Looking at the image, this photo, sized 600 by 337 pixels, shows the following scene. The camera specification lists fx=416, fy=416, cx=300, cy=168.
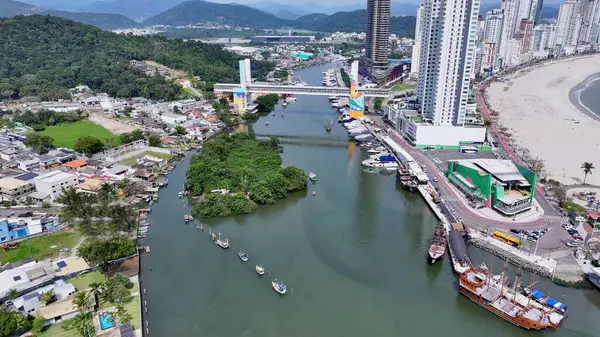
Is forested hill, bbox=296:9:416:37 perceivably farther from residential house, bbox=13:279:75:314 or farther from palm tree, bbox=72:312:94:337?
palm tree, bbox=72:312:94:337

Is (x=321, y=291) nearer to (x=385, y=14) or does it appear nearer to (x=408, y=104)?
(x=408, y=104)

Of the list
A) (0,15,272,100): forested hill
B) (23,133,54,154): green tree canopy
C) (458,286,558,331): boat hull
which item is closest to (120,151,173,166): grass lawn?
(23,133,54,154): green tree canopy

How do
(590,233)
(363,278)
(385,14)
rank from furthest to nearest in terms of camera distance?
(385,14) < (590,233) < (363,278)

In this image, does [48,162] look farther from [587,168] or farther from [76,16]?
[76,16]

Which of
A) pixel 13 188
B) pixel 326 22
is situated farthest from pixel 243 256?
pixel 326 22

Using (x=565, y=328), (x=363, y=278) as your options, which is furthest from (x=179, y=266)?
(x=565, y=328)

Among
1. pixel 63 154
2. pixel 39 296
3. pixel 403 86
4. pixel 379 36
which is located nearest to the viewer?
pixel 39 296

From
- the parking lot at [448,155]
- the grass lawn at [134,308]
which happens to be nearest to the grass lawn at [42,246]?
the grass lawn at [134,308]
